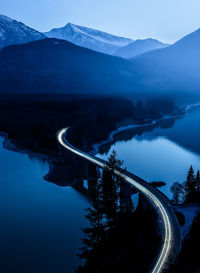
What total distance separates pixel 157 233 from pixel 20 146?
204 feet

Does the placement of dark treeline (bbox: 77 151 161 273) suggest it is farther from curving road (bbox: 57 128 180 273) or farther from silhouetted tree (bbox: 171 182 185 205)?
silhouetted tree (bbox: 171 182 185 205)

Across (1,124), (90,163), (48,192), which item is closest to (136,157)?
(90,163)

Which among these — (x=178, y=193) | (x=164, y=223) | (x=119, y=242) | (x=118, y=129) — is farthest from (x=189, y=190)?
(x=118, y=129)

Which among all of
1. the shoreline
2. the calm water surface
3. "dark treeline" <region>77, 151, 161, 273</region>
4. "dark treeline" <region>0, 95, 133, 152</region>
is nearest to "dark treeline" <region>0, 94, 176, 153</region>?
"dark treeline" <region>0, 95, 133, 152</region>

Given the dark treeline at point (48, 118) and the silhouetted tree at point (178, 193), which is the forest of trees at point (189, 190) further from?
the dark treeline at point (48, 118)

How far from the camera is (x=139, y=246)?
2869 cm

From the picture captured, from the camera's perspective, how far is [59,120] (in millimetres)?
119125

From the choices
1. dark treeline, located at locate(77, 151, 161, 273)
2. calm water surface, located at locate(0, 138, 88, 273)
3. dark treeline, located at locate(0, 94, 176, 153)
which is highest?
dark treeline, located at locate(0, 94, 176, 153)

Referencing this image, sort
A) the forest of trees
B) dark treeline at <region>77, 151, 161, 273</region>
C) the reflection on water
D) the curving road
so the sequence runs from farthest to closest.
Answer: the reflection on water
the forest of trees
dark treeline at <region>77, 151, 161, 273</region>
the curving road

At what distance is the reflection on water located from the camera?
57.3 metres

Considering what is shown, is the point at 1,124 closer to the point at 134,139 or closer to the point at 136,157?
the point at 134,139

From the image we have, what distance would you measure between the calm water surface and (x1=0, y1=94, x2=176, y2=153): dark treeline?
26187 mm

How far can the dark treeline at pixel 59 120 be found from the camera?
85875mm

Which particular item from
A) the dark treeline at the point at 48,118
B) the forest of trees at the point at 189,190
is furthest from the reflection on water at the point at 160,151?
the dark treeline at the point at 48,118
